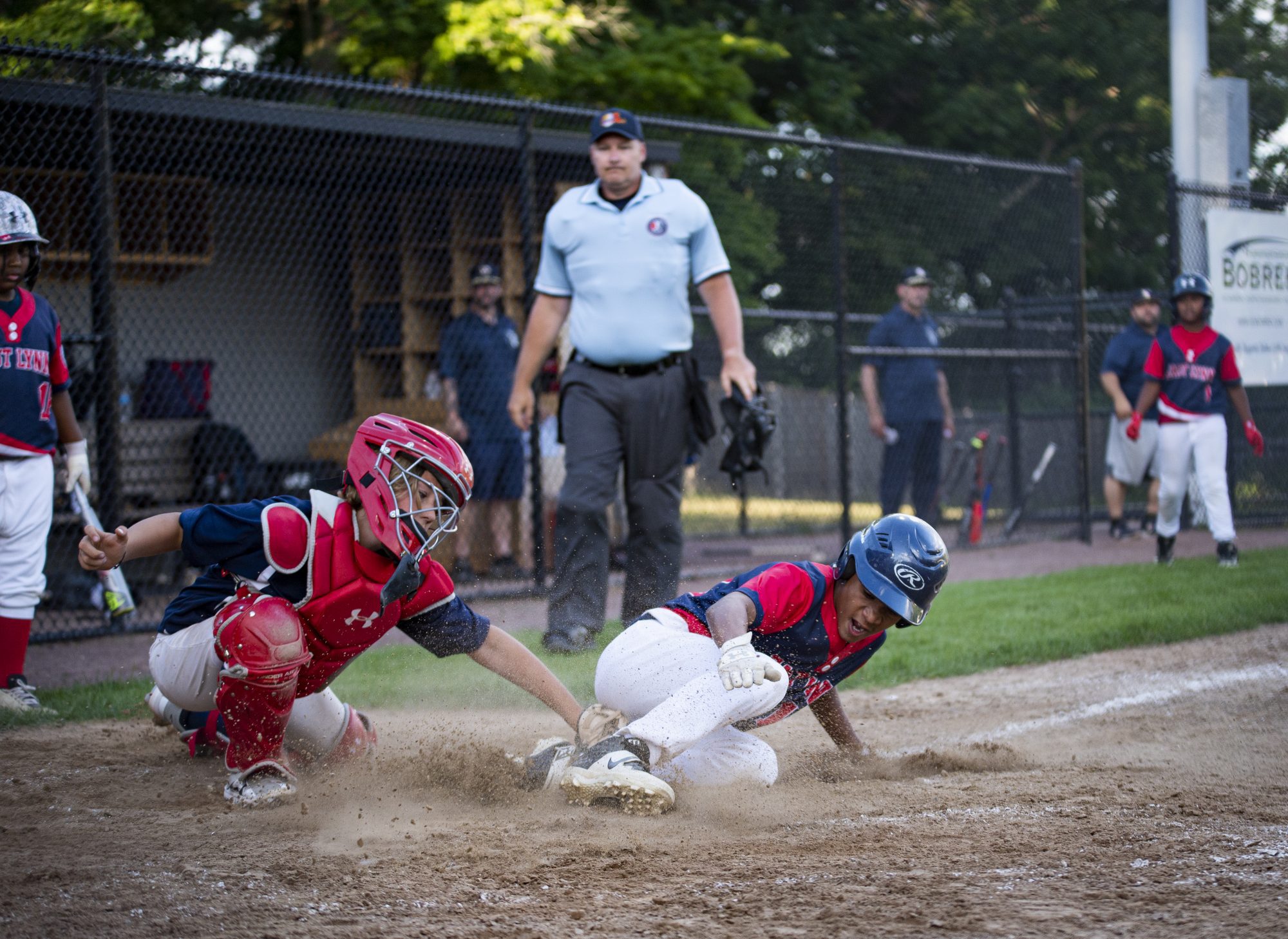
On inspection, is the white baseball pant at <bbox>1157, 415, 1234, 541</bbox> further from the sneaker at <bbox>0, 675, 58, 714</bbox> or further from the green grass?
the sneaker at <bbox>0, 675, 58, 714</bbox>

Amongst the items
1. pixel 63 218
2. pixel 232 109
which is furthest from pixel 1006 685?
pixel 63 218

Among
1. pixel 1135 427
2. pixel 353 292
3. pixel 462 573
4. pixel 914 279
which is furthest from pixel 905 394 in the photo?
pixel 353 292

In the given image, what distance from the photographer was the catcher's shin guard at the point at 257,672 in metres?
3.71

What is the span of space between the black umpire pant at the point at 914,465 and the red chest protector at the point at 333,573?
6916 millimetres

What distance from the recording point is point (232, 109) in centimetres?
938

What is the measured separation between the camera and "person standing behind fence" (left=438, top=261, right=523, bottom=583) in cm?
943

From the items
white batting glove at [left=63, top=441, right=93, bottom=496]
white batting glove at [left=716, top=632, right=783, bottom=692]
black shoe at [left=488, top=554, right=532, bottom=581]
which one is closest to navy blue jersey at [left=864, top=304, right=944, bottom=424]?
black shoe at [left=488, top=554, right=532, bottom=581]

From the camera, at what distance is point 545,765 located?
406 cm

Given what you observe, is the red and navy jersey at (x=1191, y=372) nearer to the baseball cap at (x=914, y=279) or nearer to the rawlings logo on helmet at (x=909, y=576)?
the baseball cap at (x=914, y=279)

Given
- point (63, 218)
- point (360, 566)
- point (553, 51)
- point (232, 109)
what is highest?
point (553, 51)

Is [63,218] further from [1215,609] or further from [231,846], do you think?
[1215,609]

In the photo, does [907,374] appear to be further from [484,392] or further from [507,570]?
[507,570]

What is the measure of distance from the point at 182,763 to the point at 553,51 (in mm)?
14613

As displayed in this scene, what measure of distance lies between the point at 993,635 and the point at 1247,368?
21.3ft
